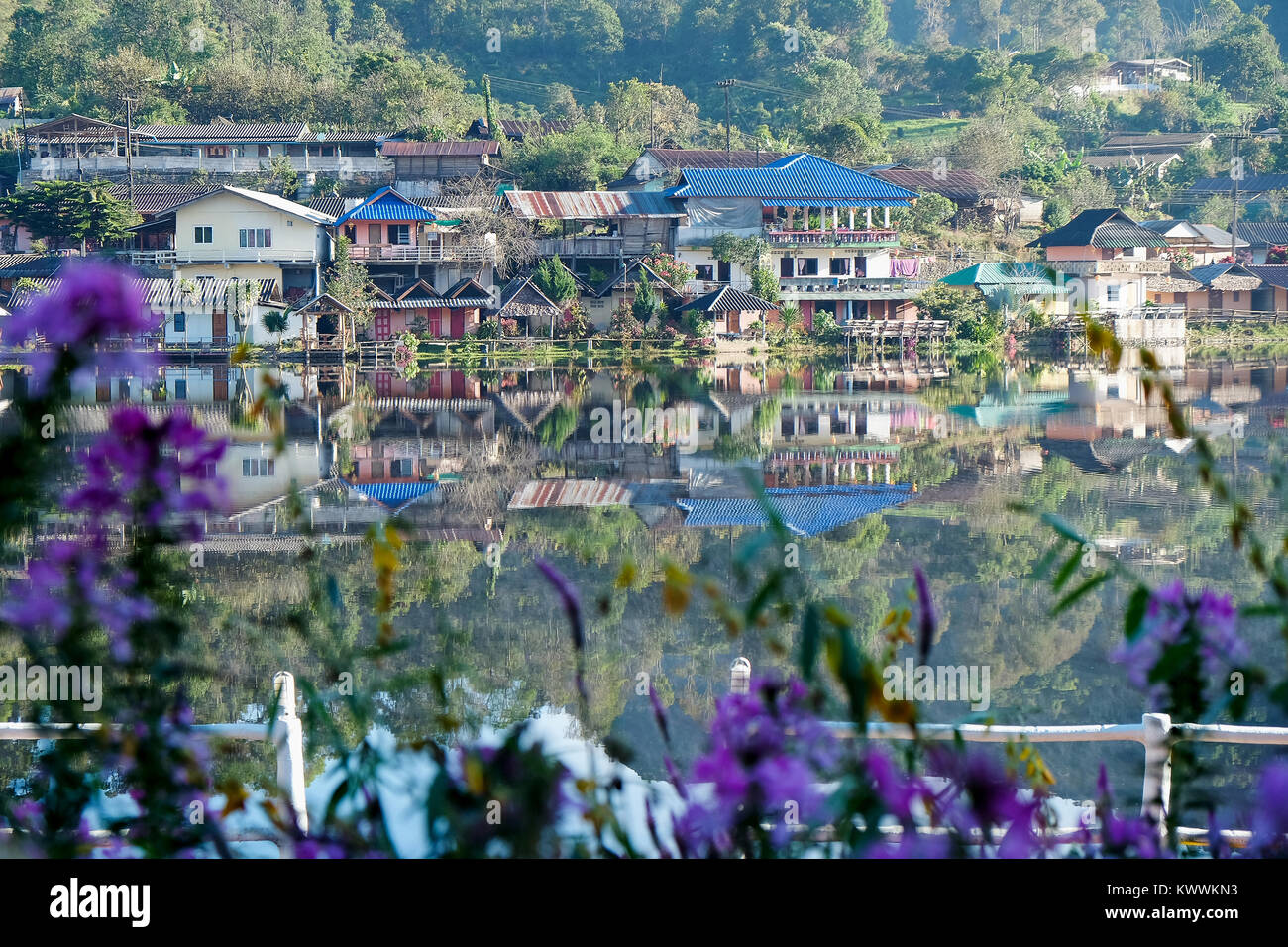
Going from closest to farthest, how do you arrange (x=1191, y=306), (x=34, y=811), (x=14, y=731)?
(x=34, y=811)
(x=14, y=731)
(x=1191, y=306)

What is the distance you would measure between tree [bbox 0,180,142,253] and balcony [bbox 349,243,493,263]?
3.78 m

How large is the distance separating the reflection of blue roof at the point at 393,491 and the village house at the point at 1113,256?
18599mm

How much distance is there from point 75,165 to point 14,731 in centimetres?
2946

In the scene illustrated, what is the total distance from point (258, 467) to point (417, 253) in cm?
1336

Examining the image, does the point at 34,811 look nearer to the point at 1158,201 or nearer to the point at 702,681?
the point at 702,681

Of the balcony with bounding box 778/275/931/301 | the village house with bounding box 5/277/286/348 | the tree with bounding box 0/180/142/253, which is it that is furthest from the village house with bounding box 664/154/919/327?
the tree with bounding box 0/180/142/253

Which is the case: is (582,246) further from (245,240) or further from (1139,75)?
(1139,75)

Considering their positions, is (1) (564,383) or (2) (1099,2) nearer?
(1) (564,383)

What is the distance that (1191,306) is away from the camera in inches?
1073

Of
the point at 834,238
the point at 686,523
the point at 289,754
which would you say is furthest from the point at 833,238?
the point at 289,754

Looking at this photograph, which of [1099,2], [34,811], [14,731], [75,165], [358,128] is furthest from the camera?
[1099,2]

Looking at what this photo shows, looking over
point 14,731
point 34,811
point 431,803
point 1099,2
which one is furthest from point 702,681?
point 1099,2

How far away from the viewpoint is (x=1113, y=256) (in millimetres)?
26438

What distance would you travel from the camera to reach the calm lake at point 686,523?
4754 mm
